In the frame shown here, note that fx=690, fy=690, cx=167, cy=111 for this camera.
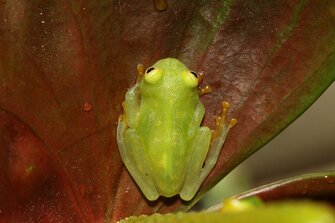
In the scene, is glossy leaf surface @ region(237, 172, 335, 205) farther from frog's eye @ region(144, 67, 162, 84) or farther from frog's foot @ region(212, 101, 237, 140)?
frog's eye @ region(144, 67, 162, 84)

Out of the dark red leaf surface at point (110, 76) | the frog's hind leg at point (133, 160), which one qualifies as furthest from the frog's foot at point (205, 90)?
the frog's hind leg at point (133, 160)

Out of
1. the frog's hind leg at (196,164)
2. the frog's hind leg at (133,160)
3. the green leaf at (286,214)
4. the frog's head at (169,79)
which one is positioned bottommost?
the frog's hind leg at (196,164)

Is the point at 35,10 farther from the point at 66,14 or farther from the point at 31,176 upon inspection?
the point at 31,176

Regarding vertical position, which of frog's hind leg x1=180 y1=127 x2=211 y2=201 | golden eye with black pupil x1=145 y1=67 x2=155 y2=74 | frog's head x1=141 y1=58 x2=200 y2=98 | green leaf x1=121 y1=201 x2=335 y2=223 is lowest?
frog's hind leg x1=180 y1=127 x2=211 y2=201

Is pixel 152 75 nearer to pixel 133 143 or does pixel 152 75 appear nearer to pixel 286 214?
pixel 133 143

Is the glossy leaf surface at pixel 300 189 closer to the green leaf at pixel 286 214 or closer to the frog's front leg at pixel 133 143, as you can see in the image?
the frog's front leg at pixel 133 143

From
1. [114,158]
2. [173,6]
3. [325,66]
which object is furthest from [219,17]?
[114,158]

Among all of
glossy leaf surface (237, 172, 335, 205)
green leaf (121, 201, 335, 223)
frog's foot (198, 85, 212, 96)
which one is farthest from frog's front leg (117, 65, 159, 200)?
green leaf (121, 201, 335, 223)
